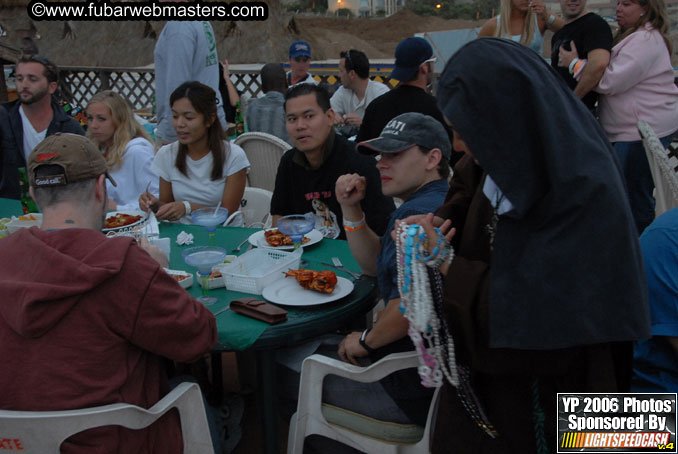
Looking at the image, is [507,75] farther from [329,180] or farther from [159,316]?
[329,180]

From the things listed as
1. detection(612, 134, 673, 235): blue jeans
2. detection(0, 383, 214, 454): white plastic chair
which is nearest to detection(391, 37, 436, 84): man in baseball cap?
detection(612, 134, 673, 235): blue jeans

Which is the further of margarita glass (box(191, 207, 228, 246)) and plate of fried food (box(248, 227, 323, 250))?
margarita glass (box(191, 207, 228, 246))

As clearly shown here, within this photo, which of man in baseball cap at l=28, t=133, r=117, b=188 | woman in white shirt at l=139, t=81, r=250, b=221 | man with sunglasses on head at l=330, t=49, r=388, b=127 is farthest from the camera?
man with sunglasses on head at l=330, t=49, r=388, b=127

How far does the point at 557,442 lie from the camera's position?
149cm

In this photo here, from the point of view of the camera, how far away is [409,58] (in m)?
4.39

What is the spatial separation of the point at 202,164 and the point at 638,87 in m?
3.44

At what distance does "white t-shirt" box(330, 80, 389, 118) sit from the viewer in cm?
612

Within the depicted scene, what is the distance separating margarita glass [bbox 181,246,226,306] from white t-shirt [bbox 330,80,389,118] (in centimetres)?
405

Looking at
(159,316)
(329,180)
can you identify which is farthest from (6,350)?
(329,180)

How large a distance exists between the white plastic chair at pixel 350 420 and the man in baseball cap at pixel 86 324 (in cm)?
54

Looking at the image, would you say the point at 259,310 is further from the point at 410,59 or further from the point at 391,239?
the point at 410,59

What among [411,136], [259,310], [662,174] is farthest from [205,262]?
[662,174]

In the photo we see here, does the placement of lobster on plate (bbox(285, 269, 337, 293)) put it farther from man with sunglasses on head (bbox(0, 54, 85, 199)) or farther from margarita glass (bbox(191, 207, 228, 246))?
man with sunglasses on head (bbox(0, 54, 85, 199))

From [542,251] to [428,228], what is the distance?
345mm
